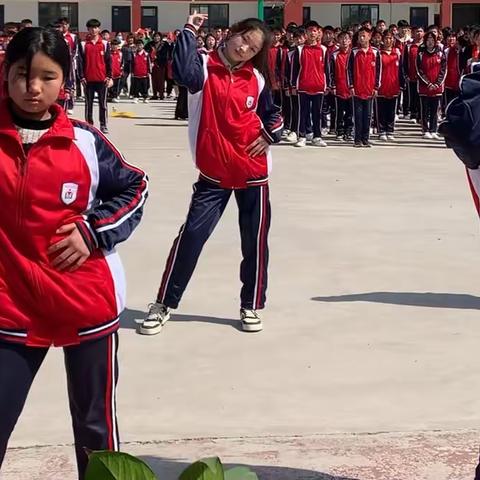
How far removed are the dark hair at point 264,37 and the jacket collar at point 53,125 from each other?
2.89 meters

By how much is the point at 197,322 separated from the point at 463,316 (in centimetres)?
154

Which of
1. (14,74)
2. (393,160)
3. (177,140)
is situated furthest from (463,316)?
(177,140)

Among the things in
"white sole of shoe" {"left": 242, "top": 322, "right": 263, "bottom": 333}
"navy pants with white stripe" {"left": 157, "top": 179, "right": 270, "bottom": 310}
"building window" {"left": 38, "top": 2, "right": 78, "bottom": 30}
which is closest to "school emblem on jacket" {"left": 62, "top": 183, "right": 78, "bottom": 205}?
"navy pants with white stripe" {"left": 157, "top": 179, "right": 270, "bottom": 310}

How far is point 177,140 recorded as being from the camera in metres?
17.2

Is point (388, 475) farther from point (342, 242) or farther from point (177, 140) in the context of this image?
point (177, 140)

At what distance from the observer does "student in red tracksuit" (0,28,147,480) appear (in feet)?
9.90

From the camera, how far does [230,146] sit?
5945 millimetres

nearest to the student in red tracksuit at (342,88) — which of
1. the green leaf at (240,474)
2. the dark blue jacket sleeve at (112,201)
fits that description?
Answer: the dark blue jacket sleeve at (112,201)

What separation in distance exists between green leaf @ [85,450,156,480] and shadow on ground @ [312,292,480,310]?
5.08 m

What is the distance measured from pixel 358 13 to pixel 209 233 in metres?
52.3

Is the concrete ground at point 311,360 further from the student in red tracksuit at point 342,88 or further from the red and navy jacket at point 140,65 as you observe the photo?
the red and navy jacket at point 140,65

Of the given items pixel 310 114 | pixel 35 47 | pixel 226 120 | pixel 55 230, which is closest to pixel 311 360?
pixel 226 120

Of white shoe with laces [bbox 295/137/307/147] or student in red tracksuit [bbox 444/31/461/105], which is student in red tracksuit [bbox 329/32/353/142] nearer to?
white shoe with laces [bbox 295/137/307/147]

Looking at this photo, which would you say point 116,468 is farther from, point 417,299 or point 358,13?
point 358,13
